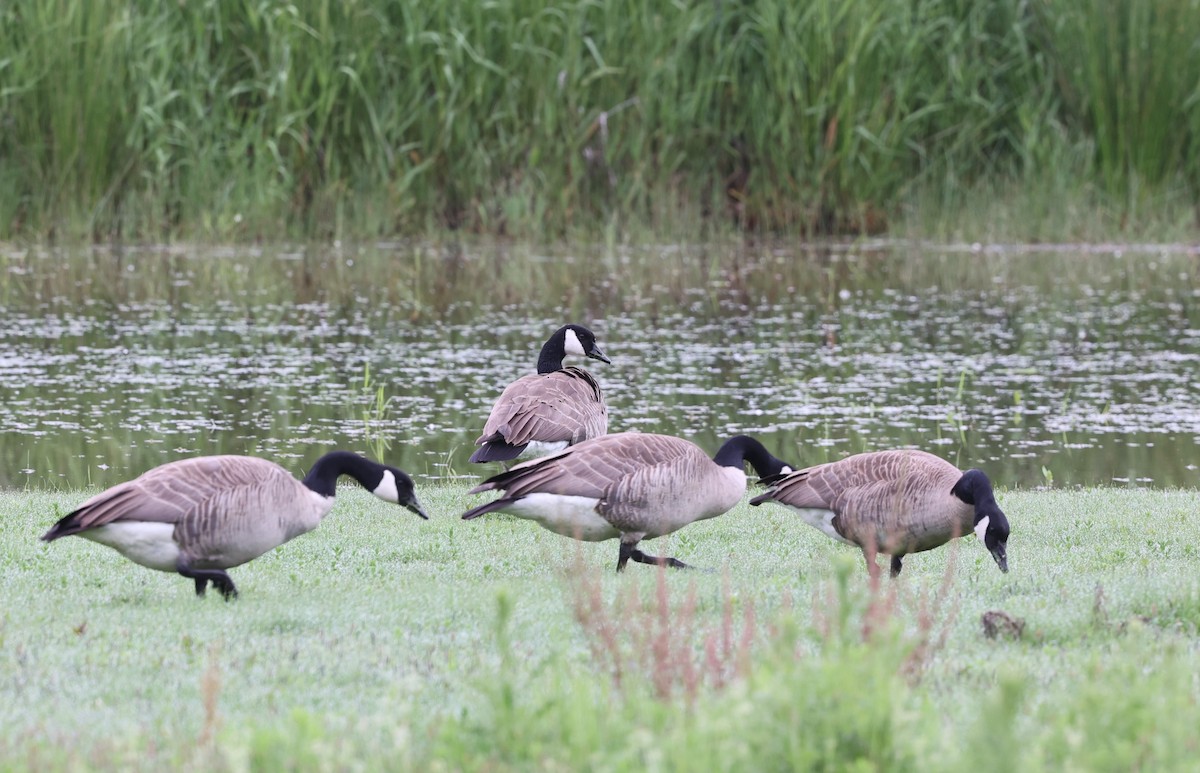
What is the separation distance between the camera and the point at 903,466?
304 inches

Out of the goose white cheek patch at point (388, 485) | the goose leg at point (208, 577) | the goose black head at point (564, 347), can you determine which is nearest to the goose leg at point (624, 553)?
the goose white cheek patch at point (388, 485)

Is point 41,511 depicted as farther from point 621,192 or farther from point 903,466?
point 621,192

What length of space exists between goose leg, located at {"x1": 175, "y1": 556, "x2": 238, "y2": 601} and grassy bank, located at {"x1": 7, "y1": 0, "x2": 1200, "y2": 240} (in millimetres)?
13479

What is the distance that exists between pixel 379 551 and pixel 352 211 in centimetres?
1348

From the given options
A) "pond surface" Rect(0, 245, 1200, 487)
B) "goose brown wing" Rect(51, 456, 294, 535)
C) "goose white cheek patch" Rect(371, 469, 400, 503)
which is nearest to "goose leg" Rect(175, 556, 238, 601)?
"goose brown wing" Rect(51, 456, 294, 535)

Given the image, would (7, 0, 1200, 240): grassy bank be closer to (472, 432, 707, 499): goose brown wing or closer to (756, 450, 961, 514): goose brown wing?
(472, 432, 707, 499): goose brown wing

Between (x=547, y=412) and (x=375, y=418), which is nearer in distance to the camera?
(x=547, y=412)

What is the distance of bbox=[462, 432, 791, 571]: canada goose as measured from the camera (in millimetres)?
7465

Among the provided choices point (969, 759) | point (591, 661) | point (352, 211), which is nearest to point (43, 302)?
point (352, 211)

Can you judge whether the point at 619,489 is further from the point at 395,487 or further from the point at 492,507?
the point at 395,487

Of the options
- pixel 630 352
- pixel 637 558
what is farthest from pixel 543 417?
pixel 630 352

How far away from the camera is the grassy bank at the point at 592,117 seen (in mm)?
19875

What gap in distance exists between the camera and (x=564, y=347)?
11578mm

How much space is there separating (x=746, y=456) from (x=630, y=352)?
6.91 m
